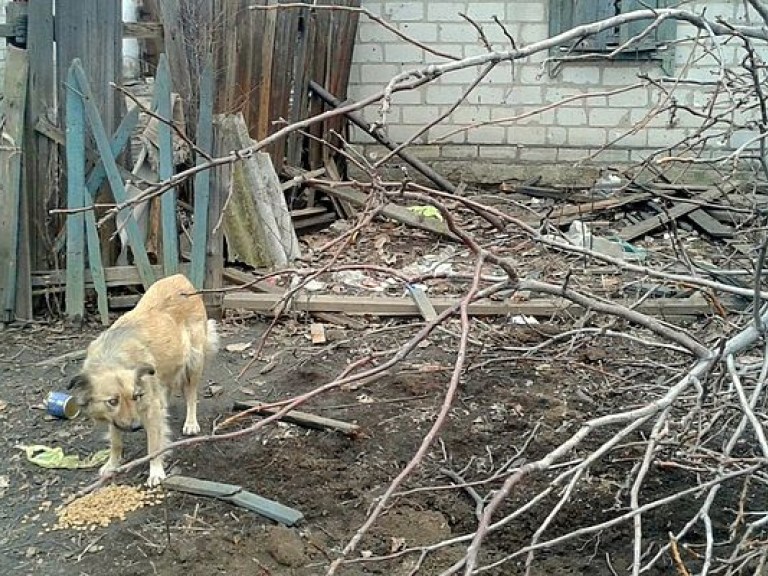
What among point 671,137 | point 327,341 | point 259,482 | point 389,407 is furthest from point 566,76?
point 259,482

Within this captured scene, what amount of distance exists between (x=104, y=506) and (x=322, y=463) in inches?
42.0

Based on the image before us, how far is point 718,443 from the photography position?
17.0 ft

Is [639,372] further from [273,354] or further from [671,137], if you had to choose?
[671,137]

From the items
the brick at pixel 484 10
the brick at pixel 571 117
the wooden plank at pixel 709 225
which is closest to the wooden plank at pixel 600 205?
the wooden plank at pixel 709 225

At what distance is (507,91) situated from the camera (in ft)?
39.2

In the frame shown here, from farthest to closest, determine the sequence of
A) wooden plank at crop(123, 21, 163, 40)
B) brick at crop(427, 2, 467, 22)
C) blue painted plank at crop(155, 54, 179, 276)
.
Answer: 1. brick at crop(427, 2, 467, 22)
2. wooden plank at crop(123, 21, 163, 40)
3. blue painted plank at crop(155, 54, 179, 276)

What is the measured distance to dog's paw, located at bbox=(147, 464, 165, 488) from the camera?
4.71 m

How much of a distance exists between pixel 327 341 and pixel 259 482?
219 cm

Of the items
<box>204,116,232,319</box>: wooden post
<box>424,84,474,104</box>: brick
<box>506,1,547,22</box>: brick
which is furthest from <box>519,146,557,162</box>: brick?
<box>204,116,232,319</box>: wooden post

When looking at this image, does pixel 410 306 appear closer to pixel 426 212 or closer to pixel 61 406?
pixel 61 406

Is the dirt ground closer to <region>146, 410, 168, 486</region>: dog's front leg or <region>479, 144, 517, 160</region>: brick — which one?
<region>146, 410, 168, 486</region>: dog's front leg

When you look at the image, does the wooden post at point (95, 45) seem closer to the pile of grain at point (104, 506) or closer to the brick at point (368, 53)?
the pile of grain at point (104, 506)

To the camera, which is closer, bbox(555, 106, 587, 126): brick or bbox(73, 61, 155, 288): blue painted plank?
bbox(73, 61, 155, 288): blue painted plank

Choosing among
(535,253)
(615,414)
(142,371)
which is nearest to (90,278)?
(142,371)
